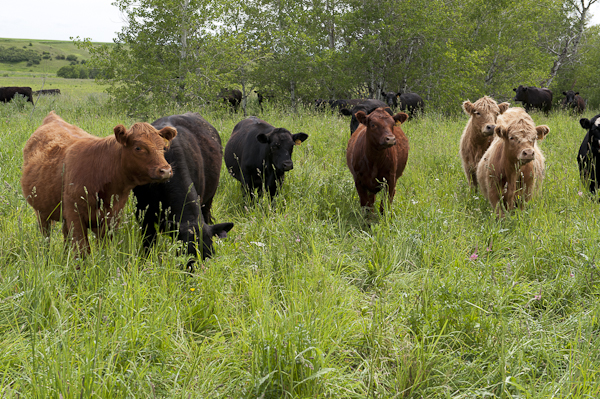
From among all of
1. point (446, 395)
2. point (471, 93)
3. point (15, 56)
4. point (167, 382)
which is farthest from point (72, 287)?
point (15, 56)

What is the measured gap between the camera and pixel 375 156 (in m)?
5.51

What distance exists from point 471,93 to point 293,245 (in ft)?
45.4

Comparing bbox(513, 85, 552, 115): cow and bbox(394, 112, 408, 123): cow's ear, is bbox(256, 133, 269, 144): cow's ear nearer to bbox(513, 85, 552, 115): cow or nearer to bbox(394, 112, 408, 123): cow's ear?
bbox(394, 112, 408, 123): cow's ear

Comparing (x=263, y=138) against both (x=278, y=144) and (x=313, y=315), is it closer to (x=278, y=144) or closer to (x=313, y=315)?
(x=278, y=144)

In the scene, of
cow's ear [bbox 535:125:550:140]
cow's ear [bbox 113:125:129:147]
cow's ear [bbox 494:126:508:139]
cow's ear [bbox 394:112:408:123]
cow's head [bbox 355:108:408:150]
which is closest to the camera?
cow's ear [bbox 113:125:129:147]

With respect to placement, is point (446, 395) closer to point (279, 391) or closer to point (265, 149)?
point (279, 391)

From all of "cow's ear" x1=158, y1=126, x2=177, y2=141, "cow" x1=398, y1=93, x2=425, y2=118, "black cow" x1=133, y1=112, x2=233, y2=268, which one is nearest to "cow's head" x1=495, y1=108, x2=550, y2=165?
"black cow" x1=133, y1=112, x2=233, y2=268

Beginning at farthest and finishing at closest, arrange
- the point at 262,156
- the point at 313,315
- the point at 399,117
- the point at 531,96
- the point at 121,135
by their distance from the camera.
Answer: the point at 531,96 → the point at 262,156 → the point at 399,117 → the point at 121,135 → the point at 313,315

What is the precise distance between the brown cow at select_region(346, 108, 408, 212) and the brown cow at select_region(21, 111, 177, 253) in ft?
9.33

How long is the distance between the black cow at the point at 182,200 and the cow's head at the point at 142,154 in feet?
0.89

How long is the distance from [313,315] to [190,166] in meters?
2.46

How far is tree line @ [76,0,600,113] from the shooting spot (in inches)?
485

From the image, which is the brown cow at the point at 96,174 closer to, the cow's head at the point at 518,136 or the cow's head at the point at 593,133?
the cow's head at the point at 518,136

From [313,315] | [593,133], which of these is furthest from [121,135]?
[593,133]
